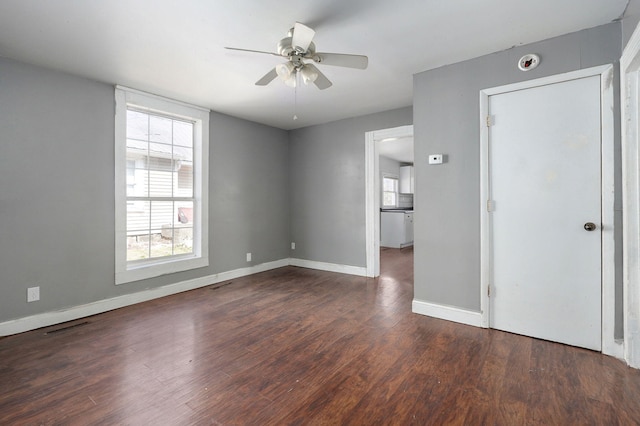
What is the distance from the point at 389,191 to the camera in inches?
339

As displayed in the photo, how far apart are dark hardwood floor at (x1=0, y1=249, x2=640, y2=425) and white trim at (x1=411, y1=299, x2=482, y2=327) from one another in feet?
0.26

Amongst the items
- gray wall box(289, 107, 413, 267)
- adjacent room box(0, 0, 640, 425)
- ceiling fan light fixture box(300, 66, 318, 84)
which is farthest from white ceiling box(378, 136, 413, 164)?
ceiling fan light fixture box(300, 66, 318, 84)

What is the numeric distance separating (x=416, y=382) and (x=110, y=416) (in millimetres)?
1802

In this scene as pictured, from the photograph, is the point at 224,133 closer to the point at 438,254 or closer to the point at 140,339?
the point at 140,339

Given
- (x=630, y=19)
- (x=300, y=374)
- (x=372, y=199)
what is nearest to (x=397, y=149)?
(x=372, y=199)

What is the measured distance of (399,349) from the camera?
2322mm

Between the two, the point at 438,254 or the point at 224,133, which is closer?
the point at 438,254

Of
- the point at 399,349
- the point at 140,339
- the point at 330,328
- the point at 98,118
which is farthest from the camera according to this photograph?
the point at 98,118

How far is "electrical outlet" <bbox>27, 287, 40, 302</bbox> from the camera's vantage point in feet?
9.04

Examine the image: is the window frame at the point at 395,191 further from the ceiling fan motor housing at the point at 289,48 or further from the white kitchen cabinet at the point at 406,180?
the ceiling fan motor housing at the point at 289,48

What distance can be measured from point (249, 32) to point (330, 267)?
370cm

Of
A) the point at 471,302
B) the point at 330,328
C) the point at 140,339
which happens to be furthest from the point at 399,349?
the point at 140,339

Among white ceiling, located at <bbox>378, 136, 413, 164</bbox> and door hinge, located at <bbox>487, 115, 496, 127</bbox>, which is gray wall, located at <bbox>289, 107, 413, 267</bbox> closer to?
white ceiling, located at <bbox>378, 136, 413, 164</bbox>

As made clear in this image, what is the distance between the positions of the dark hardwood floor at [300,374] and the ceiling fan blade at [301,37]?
227cm
